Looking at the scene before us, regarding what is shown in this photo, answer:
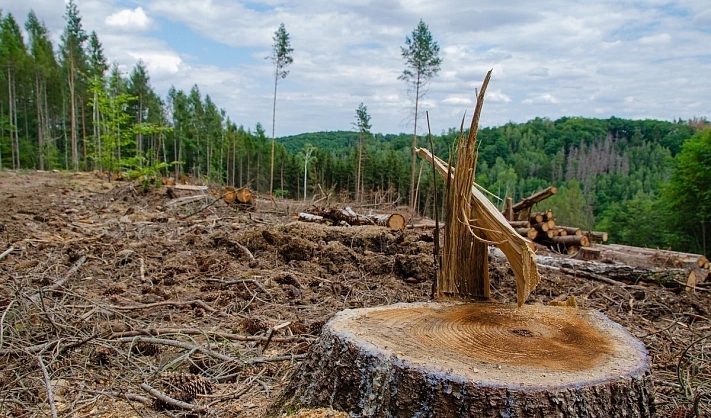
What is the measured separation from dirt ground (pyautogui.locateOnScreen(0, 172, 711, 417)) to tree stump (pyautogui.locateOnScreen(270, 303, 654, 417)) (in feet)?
0.78

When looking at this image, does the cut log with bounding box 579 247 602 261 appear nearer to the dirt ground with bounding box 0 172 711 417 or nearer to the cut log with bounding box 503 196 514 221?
the cut log with bounding box 503 196 514 221

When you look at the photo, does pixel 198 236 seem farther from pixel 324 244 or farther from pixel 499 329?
pixel 499 329

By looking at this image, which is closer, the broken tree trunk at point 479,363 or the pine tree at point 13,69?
the broken tree trunk at point 479,363

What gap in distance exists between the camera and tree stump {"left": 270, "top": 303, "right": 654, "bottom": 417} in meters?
1.59

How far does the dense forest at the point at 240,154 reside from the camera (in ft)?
71.8

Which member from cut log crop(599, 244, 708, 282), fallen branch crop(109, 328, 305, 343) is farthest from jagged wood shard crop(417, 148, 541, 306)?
cut log crop(599, 244, 708, 282)

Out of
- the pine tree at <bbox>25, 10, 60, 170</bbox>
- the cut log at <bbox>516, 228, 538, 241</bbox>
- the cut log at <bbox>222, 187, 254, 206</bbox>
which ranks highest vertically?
the pine tree at <bbox>25, 10, 60, 170</bbox>

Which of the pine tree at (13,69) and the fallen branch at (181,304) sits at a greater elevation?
the pine tree at (13,69)

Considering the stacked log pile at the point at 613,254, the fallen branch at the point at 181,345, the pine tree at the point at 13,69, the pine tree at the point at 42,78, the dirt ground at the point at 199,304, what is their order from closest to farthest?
the dirt ground at the point at 199,304
the fallen branch at the point at 181,345
the stacked log pile at the point at 613,254
the pine tree at the point at 13,69
the pine tree at the point at 42,78

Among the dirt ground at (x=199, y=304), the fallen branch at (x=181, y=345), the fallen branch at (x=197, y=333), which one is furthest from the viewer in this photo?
the fallen branch at (x=197, y=333)

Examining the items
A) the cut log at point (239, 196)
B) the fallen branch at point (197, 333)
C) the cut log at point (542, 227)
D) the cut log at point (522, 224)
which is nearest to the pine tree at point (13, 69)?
the cut log at point (239, 196)

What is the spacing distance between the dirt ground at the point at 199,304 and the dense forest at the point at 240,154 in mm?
1662

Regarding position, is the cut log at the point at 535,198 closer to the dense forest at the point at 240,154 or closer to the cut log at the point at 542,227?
the cut log at the point at 542,227

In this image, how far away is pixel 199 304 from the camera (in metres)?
4.47
